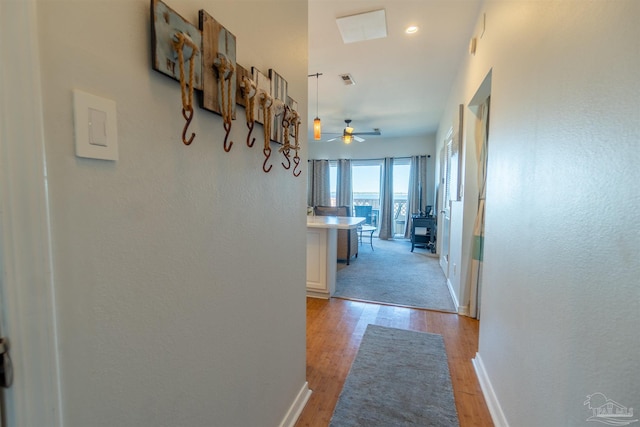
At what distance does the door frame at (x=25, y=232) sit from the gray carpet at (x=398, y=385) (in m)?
1.34

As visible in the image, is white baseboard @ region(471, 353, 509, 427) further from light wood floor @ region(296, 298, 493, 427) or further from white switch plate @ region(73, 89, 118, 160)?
white switch plate @ region(73, 89, 118, 160)

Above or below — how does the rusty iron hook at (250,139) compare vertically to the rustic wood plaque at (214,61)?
below

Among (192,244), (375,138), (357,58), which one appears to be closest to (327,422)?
(192,244)

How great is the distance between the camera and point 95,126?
0.53 metres

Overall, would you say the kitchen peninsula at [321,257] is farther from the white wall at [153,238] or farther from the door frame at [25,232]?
the door frame at [25,232]

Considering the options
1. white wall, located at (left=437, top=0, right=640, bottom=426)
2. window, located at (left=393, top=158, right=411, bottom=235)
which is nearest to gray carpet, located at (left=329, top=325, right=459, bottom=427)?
white wall, located at (left=437, top=0, right=640, bottom=426)

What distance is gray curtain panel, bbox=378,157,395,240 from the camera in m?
6.91

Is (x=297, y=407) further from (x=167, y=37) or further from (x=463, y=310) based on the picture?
(x=463, y=310)

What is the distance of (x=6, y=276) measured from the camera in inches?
17.6

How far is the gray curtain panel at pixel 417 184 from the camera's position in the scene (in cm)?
661

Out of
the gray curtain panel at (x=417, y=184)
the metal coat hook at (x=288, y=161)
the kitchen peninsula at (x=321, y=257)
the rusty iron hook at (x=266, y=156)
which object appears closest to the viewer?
the rusty iron hook at (x=266, y=156)

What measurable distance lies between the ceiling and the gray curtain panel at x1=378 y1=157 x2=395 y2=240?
1765mm

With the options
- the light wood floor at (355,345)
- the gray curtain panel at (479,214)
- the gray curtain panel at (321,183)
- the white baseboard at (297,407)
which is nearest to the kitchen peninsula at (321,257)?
the light wood floor at (355,345)

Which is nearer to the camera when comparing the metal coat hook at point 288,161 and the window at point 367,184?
the metal coat hook at point 288,161
